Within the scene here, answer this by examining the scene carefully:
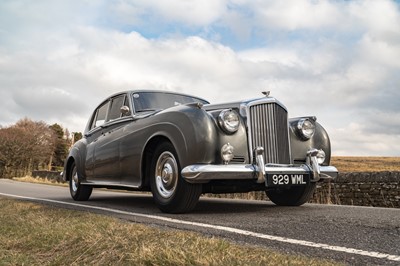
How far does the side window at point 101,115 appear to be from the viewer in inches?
293

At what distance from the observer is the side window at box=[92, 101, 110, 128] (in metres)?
7.45

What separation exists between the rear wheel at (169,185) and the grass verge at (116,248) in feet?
3.65

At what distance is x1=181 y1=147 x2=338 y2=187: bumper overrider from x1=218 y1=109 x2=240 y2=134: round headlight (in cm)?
36

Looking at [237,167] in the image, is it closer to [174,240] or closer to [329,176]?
[329,176]

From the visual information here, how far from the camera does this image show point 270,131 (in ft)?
16.8

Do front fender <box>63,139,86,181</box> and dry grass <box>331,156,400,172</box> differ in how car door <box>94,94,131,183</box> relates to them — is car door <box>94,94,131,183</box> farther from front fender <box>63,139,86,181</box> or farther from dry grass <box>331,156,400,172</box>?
dry grass <box>331,156,400,172</box>

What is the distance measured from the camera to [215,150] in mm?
4621

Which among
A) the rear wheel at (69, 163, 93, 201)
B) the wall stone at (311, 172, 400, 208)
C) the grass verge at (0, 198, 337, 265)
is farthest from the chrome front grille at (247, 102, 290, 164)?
the wall stone at (311, 172, 400, 208)

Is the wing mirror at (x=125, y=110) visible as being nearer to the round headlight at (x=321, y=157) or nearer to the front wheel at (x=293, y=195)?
the front wheel at (x=293, y=195)

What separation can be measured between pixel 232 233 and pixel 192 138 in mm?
1438

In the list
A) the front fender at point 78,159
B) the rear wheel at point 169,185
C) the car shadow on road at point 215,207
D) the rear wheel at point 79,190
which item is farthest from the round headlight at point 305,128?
the rear wheel at point 79,190

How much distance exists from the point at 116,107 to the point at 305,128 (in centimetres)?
319

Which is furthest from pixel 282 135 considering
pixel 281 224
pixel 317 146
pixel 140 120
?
pixel 140 120

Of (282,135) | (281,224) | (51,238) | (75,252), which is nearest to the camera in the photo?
(75,252)
